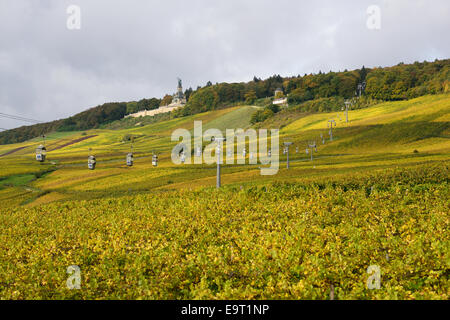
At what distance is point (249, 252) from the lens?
1756 cm

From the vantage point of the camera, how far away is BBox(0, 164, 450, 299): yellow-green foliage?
14211 mm

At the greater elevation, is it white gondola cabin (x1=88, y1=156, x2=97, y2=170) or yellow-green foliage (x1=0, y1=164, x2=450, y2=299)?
white gondola cabin (x1=88, y1=156, x2=97, y2=170)

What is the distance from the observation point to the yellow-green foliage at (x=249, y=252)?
14.2 meters

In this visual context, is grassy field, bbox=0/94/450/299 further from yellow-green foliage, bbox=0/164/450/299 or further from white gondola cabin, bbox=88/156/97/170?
white gondola cabin, bbox=88/156/97/170

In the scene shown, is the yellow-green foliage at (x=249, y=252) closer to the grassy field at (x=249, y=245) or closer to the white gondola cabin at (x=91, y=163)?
the grassy field at (x=249, y=245)

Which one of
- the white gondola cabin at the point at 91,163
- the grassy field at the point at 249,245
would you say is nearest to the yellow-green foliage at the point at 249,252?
the grassy field at the point at 249,245

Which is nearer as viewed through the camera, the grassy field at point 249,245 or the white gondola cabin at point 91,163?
the grassy field at point 249,245

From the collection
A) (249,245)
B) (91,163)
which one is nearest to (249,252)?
(249,245)

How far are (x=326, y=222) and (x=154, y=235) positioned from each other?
1122 cm

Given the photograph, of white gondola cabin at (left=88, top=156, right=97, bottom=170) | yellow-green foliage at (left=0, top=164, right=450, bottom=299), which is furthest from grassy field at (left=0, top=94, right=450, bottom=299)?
white gondola cabin at (left=88, top=156, right=97, bottom=170)

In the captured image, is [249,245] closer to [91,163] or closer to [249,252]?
[249,252]

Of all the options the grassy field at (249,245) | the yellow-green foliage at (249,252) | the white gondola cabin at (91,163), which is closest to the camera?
the yellow-green foliage at (249,252)

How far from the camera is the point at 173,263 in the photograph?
16891 mm
